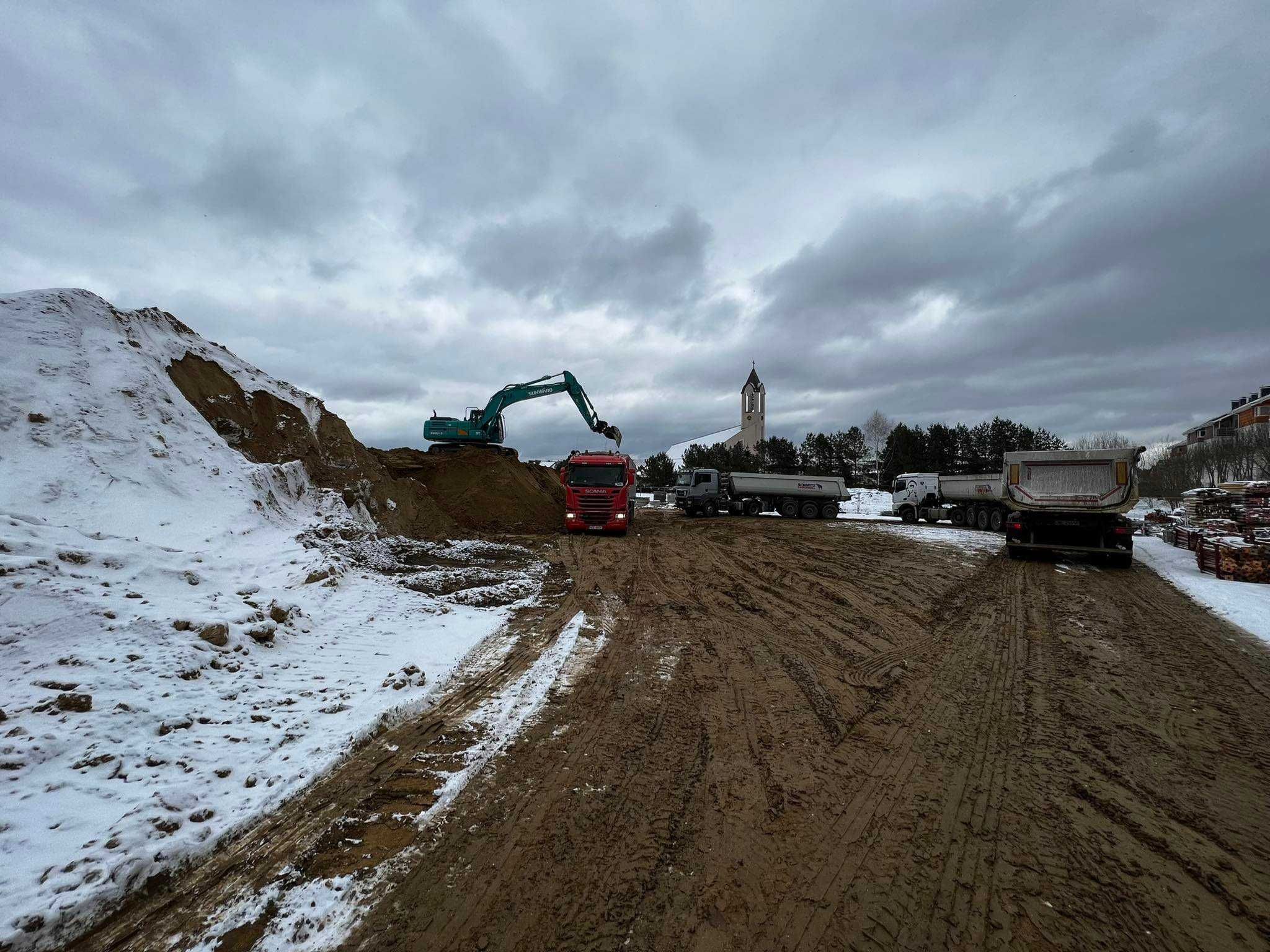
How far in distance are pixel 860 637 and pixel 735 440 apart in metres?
68.0

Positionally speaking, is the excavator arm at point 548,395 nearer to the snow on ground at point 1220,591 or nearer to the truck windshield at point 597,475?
the truck windshield at point 597,475

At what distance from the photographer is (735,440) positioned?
74.0m

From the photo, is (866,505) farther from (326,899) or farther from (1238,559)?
(326,899)

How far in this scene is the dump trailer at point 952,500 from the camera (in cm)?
2520

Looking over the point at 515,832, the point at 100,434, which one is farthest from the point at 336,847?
the point at 100,434

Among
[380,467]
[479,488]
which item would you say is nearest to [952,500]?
[479,488]

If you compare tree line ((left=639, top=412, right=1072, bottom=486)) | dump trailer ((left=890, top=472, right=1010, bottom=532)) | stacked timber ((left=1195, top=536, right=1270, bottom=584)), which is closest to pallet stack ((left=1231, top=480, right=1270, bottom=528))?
stacked timber ((left=1195, top=536, right=1270, bottom=584))

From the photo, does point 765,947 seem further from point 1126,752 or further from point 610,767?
point 1126,752

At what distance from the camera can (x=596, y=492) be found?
17969 mm

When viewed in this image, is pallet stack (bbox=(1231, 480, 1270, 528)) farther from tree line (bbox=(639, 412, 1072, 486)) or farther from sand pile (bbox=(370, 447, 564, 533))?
tree line (bbox=(639, 412, 1072, 486))

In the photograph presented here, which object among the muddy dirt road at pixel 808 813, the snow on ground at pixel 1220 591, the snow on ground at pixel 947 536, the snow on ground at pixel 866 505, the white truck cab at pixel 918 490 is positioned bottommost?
the muddy dirt road at pixel 808 813

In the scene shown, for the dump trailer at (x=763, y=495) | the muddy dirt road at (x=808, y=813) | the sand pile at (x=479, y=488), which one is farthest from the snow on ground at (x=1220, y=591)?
the sand pile at (x=479, y=488)

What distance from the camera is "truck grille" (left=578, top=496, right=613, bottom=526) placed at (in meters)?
18.0

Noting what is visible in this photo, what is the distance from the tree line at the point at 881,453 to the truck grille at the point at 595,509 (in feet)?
114
